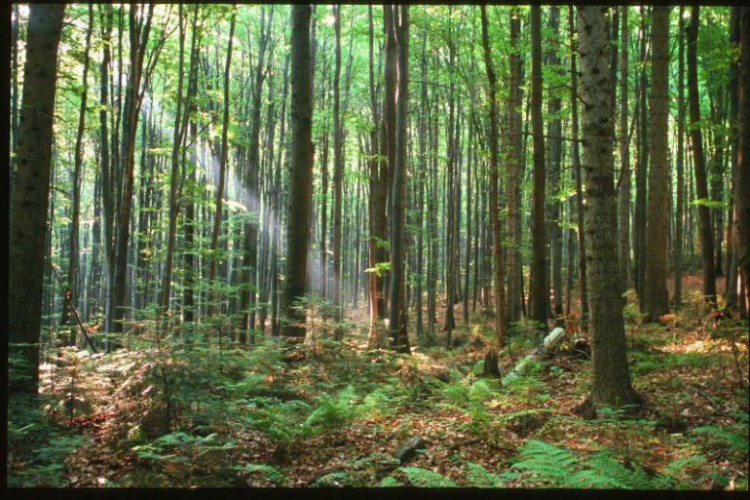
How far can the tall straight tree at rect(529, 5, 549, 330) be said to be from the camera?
A: 971 cm

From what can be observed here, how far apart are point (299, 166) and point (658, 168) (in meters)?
7.05

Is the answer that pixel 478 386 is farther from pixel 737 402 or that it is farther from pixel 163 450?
pixel 163 450

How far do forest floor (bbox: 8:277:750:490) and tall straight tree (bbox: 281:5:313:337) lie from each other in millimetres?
1743

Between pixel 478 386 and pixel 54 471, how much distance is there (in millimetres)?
4770

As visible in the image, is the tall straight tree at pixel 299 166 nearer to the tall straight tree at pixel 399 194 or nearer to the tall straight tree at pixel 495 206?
the tall straight tree at pixel 399 194

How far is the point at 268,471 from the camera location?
13.3 feet

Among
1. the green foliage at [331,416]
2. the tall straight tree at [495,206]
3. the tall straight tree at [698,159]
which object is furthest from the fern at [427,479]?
the tall straight tree at [698,159]

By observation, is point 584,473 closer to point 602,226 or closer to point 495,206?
point 602,226

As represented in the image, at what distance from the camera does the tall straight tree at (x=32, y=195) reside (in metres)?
5.11

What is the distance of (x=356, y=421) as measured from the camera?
5824mm

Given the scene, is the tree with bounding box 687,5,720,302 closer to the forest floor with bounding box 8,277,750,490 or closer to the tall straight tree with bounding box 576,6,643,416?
the forest floor with bounding box 8,277,750,490

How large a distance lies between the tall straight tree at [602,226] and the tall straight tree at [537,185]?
401 centimetres

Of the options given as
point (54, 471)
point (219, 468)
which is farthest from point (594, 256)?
point (54, 471)

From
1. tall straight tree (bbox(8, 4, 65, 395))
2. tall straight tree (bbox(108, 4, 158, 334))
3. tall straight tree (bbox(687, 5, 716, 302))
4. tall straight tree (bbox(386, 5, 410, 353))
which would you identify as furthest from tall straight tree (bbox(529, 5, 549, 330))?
tall straight tree (bbox(8, 4, 65, 395))
